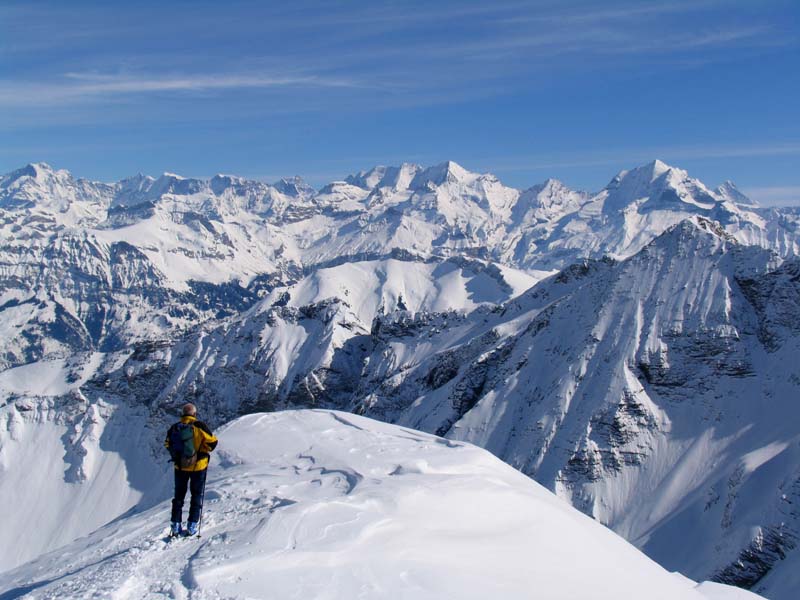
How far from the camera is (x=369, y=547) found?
1820cm

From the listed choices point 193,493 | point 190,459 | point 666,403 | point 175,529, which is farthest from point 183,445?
point 666,403

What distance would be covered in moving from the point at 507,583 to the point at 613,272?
4776 inches

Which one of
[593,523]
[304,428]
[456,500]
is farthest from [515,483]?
[304,428]

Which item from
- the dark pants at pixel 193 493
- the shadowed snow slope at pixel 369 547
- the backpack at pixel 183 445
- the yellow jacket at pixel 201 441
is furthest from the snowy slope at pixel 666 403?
the backpack at pixel 183 445

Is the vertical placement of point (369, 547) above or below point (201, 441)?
below

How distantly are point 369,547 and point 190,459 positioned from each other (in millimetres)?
5938

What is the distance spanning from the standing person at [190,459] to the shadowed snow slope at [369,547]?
83 cm

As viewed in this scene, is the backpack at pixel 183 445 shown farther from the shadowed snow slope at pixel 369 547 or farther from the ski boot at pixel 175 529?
the shadowed snow slope at pixel 369 547

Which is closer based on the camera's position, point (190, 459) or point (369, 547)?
point (369, 547)

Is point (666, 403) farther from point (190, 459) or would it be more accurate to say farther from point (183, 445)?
point (183, 445)

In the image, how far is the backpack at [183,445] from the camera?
19.8 metres

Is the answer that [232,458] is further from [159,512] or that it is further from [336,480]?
[336,480]

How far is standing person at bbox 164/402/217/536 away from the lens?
Result: 780 inches

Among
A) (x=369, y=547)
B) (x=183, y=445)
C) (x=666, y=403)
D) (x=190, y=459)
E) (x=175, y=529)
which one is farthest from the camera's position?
(x=666, y=403)
